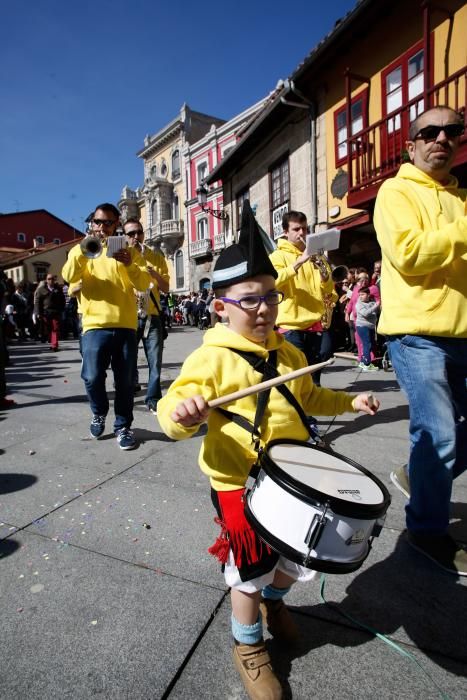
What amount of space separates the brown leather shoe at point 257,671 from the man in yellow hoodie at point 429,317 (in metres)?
1.05

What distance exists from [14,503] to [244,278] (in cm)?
220

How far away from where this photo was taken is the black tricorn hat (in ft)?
4.96

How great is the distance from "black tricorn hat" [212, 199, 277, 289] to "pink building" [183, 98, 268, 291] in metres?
27.4

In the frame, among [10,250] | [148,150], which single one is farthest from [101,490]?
[10,250]

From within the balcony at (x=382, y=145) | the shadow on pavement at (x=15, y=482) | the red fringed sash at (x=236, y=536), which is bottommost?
the shadow on pavement at (x=15, y=482)

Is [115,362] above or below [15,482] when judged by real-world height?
above

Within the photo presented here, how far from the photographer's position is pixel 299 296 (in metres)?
3.95

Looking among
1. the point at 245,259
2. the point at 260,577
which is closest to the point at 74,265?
the point at 245,259

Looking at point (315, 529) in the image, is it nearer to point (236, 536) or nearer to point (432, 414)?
point (236, 536)

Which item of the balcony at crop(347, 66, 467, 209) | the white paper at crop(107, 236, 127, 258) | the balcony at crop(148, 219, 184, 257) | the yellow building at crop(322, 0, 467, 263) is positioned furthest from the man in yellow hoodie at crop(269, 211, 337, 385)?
the balcony at crop(148, 219, 184, 257)

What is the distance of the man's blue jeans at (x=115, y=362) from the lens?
3646 mm

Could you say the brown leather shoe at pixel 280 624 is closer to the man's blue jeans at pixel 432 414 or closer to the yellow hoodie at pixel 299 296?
the man's blue jeans at pixel 432 414

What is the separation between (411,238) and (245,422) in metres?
1.11

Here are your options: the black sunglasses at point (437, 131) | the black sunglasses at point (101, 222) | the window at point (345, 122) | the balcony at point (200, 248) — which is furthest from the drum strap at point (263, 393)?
the balcony at point (200, 248)
